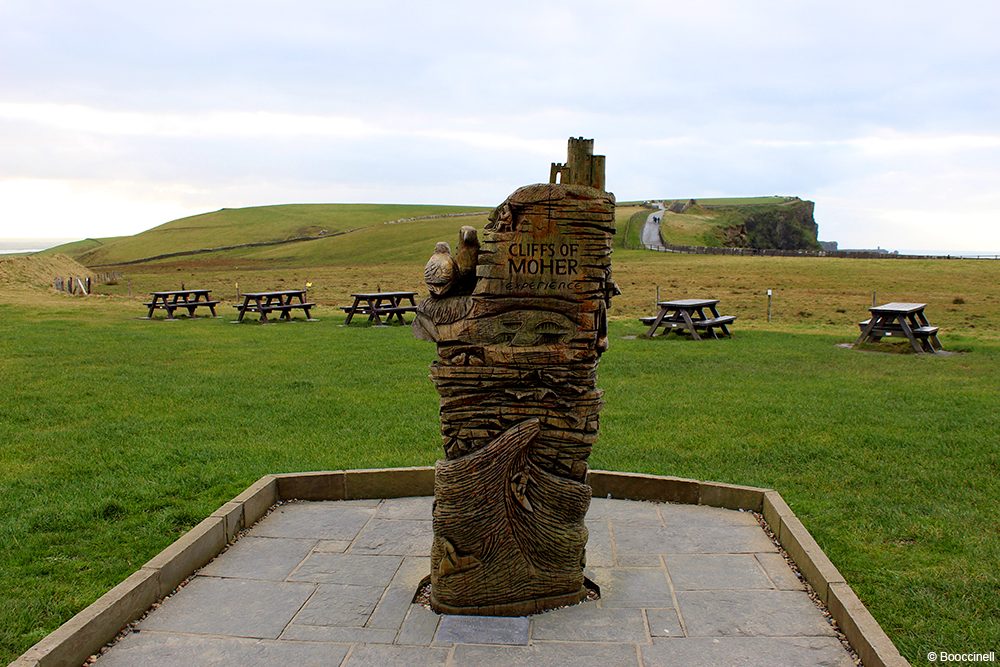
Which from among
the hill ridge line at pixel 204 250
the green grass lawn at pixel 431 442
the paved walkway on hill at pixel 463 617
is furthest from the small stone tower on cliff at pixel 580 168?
the hill ridge line at pixel 204 250

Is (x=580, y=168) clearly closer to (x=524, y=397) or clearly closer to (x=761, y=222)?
(x=524, y=397)

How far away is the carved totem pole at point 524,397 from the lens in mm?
5031

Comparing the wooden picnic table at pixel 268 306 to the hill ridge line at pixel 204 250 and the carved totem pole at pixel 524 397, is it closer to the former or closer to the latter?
the carved totem pole at pixel 524 397

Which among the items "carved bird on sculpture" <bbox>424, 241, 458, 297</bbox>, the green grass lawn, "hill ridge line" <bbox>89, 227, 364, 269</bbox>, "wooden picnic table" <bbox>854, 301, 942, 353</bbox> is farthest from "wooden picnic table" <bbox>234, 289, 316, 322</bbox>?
"hill ridge line" <bbox>89, 227, 364, 269</bbox>

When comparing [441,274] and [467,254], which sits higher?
[467,254]

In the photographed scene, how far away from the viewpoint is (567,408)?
5.14 metres

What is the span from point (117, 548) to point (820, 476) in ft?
19.8

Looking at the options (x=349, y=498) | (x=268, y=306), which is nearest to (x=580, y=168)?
(x=349, y=498)

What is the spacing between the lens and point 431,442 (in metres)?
8.44

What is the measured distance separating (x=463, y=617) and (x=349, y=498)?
8.00 feet

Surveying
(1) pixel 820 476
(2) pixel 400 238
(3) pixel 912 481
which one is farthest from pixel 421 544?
(2) pixel 400 238

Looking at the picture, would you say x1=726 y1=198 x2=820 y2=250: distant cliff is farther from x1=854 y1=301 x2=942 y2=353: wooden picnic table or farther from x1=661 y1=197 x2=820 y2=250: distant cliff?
x1=854 y1=301 x2=942 y2=353: wooden picnic table

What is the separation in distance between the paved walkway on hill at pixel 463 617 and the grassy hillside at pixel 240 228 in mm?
72327

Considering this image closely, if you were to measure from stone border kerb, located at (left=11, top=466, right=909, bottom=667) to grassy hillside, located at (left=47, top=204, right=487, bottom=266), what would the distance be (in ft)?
233
